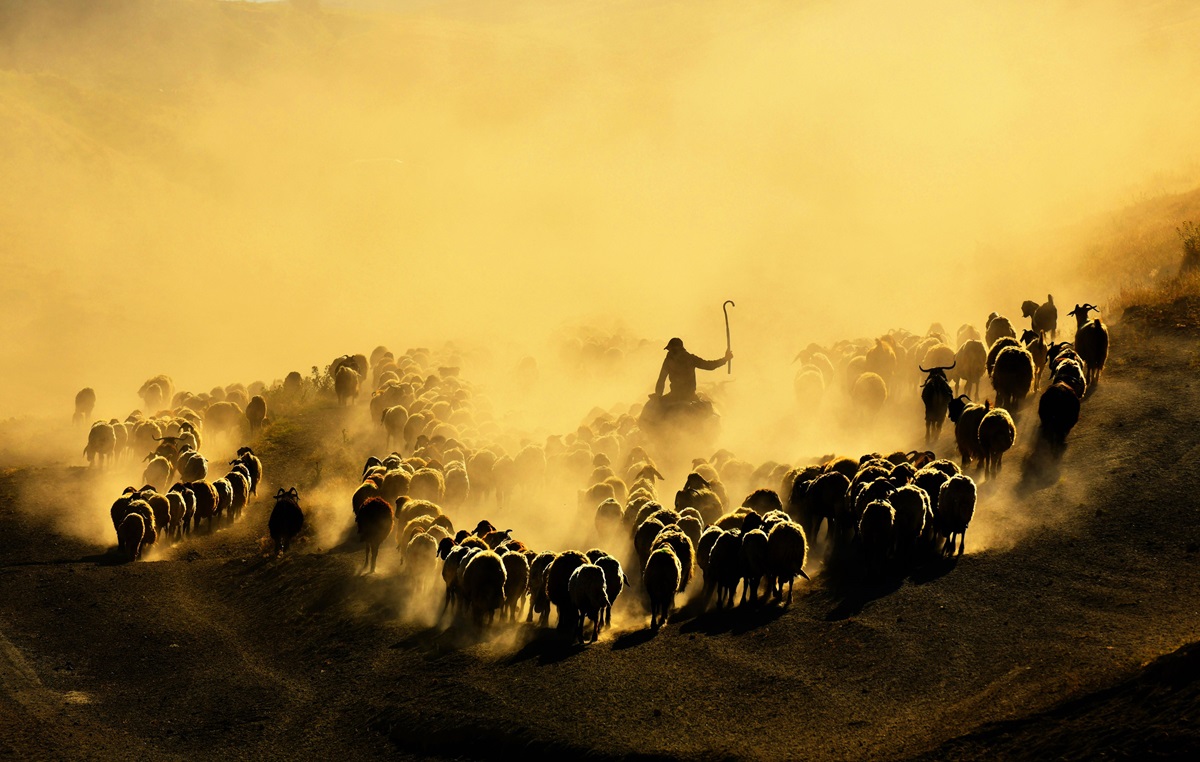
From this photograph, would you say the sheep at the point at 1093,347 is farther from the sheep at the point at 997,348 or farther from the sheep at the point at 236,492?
the sheep at the point at 236,492

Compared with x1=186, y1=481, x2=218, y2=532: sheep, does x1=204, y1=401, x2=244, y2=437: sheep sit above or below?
above

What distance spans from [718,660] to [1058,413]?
10984 millimetres

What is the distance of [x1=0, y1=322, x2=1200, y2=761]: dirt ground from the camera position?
13.3m

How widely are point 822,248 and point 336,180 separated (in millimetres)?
71989

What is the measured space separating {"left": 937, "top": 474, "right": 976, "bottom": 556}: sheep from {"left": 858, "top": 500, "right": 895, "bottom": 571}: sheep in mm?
922

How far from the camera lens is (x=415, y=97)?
176m

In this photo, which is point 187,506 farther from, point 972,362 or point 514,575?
point 972,362

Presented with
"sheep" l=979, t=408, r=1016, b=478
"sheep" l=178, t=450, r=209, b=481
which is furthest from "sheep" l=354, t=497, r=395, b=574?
"sheep" l=979, t=408, r=1016, b=478

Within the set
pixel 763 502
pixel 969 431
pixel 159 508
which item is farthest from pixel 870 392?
pixel 159 508

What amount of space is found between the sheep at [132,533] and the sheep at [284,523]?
2.98m

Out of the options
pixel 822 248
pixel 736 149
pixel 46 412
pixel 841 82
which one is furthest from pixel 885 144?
pixel 46 412

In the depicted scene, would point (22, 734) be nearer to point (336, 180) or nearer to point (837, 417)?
point (837, 417)

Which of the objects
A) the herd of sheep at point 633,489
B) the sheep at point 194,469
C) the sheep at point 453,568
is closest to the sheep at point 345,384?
the herd of sheep at point 633,489

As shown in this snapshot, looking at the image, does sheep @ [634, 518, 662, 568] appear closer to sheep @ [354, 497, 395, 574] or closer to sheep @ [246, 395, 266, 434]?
sheep @ [354, 497, 395, 574]
